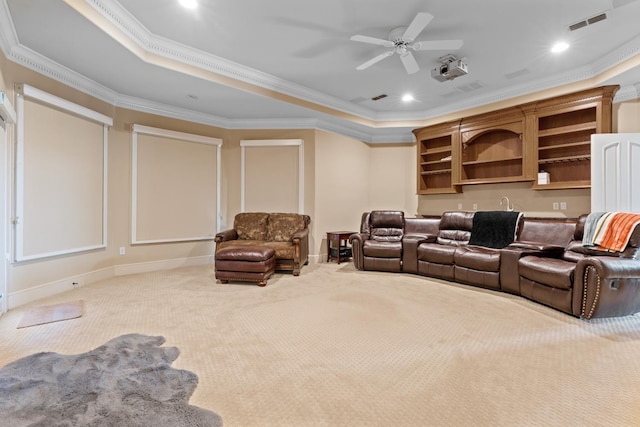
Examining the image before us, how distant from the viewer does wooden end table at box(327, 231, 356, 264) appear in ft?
18.7

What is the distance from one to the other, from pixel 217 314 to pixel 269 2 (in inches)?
117

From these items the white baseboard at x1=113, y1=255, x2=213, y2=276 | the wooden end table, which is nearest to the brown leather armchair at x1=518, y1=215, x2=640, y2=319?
the wooden end table

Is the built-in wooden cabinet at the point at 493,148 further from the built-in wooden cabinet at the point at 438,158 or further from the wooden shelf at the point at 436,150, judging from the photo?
the wooden shelf at the point at 436,150

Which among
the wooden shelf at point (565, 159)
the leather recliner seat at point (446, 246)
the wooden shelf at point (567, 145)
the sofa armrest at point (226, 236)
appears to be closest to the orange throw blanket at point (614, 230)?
the wooden shelf at point (565, 159)

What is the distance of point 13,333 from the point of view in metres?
2.57

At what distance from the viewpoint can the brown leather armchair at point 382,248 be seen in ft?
16.2

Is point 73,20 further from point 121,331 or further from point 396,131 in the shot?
point 396,131

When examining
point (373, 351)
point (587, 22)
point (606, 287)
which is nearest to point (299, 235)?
point (373, 351)

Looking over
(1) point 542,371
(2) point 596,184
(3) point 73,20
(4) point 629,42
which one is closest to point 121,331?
(3) point 73,20

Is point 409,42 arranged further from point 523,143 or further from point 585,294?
point 585,294

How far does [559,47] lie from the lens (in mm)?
3670

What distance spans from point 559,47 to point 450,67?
1223mm

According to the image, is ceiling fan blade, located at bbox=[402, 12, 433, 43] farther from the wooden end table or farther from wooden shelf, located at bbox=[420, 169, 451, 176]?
the wooden end table

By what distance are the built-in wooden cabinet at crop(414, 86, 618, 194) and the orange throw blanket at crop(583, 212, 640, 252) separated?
0.95 m
